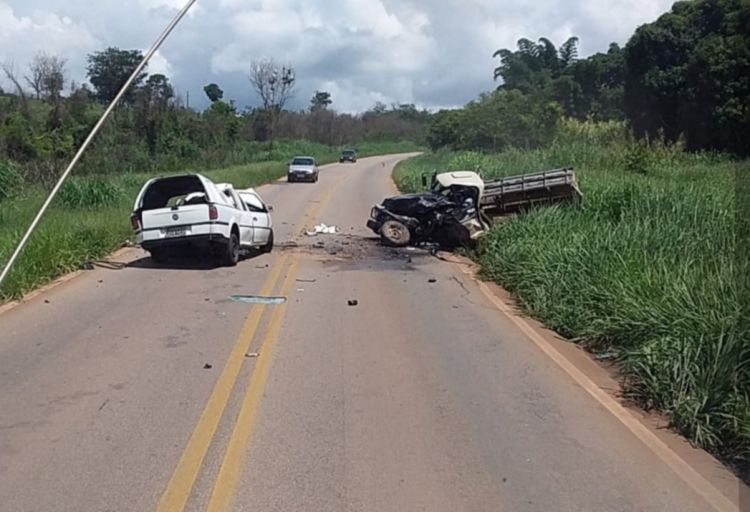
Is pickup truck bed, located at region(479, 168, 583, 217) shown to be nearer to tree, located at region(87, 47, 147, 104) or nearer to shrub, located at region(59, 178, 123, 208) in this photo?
shrub, located at region(59, 178, 123, 208)

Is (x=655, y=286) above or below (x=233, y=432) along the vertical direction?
above

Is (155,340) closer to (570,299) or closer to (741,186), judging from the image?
(570,299)

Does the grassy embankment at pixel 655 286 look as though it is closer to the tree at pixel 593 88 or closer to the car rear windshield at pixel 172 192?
the car rear windshield at pixel 172 192

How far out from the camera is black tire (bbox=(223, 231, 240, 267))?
1623 centimetres

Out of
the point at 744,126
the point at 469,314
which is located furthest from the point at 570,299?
the point at 744,126

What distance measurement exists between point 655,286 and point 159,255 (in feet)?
33.5

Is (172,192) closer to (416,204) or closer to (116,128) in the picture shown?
(416,204)

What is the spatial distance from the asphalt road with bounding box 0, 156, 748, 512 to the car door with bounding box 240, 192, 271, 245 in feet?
17.4

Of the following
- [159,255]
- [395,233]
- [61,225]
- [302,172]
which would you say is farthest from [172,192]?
[302,172]

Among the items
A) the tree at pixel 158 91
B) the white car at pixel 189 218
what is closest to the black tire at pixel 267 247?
the white car at pixel 189 218

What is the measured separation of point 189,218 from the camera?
51.9 ft

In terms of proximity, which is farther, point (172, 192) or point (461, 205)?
point (461, 205)

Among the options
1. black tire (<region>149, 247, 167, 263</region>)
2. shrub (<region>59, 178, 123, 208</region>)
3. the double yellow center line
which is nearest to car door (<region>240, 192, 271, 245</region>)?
black tire (<region>149, 247, 167, 263</region>)

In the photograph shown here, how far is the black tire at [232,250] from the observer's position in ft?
53.3
